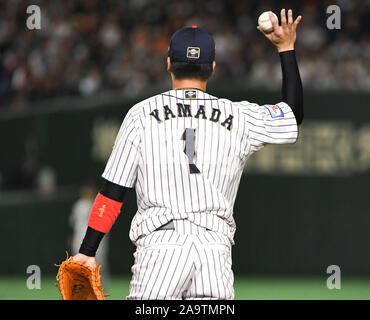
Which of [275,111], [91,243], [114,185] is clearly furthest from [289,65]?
[91,243]

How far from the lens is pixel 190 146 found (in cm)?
409

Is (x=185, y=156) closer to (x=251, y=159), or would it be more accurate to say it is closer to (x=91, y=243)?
(x=91, y=243)

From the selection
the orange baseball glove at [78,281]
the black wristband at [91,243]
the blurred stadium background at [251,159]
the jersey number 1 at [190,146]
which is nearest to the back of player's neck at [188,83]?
the jersey number 1 at [190,146]

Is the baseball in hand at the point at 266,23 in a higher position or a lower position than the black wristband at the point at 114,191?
higher

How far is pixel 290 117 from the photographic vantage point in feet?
14.3

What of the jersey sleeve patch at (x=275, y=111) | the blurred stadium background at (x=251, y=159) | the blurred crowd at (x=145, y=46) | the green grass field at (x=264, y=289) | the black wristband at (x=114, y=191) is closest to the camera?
the black wristband at (x=114, y=191)

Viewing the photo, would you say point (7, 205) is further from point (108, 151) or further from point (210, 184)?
point (210, 184)

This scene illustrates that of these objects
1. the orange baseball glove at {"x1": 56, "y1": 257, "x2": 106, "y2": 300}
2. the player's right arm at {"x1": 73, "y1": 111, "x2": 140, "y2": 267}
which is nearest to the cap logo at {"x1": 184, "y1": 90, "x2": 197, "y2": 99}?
the player's right arm at {"x1": 73, "y1": 111, "x2": 140, "y2": 267}

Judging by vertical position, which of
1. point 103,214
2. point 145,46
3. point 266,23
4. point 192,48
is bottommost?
point 103,214

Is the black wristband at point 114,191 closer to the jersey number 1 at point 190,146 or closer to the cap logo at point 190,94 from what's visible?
the jersey number 1 at point 190,146

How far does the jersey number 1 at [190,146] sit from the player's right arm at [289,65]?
0.62 metres

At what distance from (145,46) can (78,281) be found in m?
12.9

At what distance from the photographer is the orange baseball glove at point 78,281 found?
4.14 meters

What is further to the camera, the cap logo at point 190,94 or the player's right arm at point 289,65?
the player's right arm at point 289,65
